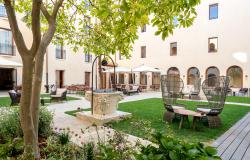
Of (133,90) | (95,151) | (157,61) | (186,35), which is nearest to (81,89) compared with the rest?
(133,90)

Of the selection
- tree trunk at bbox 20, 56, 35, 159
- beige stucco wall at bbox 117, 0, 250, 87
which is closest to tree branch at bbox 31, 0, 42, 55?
tree trunk at bbox 20, 56, 35, 159

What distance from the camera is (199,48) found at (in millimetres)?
20047

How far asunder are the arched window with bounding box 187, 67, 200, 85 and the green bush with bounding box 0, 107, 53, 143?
58.5 ft

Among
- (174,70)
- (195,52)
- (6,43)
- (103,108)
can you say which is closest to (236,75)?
(195,52)

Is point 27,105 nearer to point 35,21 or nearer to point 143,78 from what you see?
point 35,21

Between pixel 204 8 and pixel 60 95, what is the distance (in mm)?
16122

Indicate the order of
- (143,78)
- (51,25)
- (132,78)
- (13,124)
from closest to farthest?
(51,25), (13,124), (143,78), (132,78)

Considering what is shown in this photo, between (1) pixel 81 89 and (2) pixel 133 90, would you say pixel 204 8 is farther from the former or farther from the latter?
(1) pixel 81 89

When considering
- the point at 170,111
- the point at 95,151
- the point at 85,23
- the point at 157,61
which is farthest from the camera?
→ the point at 157,61

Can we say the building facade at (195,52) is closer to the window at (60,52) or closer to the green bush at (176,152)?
the window at (60,52)

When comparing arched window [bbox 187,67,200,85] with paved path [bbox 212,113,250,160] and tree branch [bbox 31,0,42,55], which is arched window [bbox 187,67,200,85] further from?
tree branch [bbox 31,0,42,55]

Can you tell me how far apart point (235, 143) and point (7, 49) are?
1737cm

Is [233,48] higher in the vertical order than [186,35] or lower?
lower

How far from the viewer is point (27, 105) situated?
274cm
